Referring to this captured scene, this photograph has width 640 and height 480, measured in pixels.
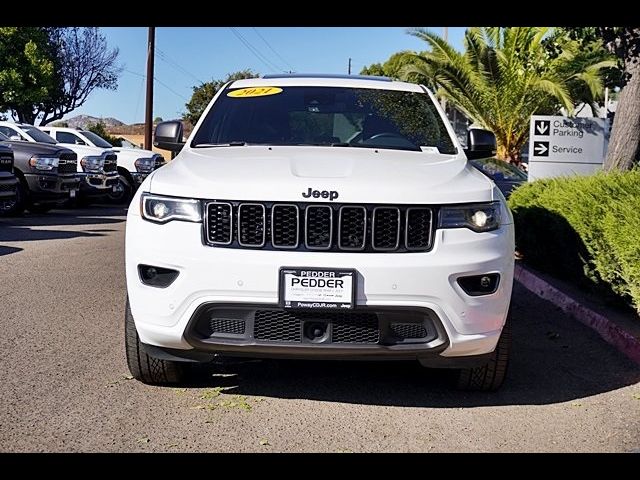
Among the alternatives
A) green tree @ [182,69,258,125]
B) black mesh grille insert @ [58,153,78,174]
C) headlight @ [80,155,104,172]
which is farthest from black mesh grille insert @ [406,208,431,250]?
green tree @ [182,69,258,125]

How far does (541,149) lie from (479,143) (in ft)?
29.7

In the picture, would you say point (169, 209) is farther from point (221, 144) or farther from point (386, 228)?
point (221, 144)

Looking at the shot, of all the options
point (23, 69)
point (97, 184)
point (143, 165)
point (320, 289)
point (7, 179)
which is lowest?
point (97, 184)

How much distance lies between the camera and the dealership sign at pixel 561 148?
47.4 feet

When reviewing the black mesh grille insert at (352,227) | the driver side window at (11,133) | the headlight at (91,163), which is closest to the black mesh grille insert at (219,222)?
the black mesh grille insert at (352,227)

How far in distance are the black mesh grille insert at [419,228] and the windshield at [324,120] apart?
1338 mm

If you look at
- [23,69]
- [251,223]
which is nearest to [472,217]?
[251,223]

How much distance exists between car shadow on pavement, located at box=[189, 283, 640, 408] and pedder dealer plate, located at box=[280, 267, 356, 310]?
0.81m

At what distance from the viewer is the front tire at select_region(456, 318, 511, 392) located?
4.68 meters

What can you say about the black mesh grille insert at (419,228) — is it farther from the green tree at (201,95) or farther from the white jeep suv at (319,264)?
the green tree at (201,95)

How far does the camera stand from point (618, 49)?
9234 millimetres

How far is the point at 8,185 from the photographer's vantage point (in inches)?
568
